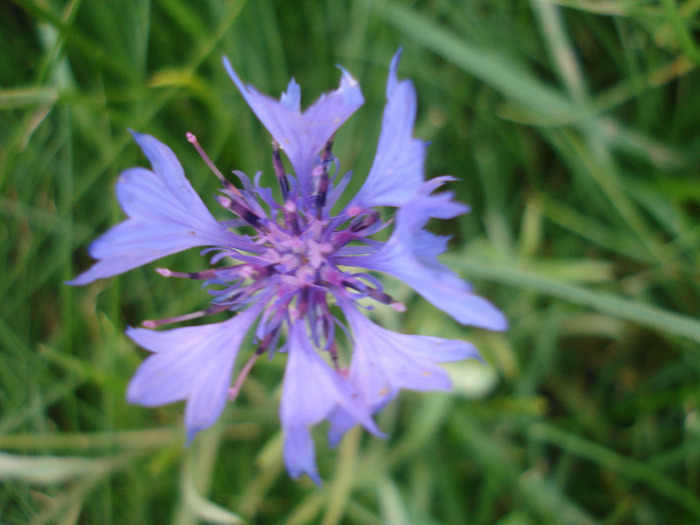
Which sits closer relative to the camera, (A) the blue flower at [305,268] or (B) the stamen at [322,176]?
(A) the blue flower at [305,268]

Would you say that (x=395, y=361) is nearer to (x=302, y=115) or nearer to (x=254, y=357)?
(x=254, y=357)

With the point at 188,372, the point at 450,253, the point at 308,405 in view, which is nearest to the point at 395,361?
the point at 308,405

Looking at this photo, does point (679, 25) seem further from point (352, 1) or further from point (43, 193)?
point (43, 193)

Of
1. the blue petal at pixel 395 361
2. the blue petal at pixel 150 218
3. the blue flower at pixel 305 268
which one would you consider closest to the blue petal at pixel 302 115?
the blue flower at pixel 305 268

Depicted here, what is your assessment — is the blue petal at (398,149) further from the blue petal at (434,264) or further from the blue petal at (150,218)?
the blue petal at (150,218)

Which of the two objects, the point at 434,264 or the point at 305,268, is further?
the point at 305,268
